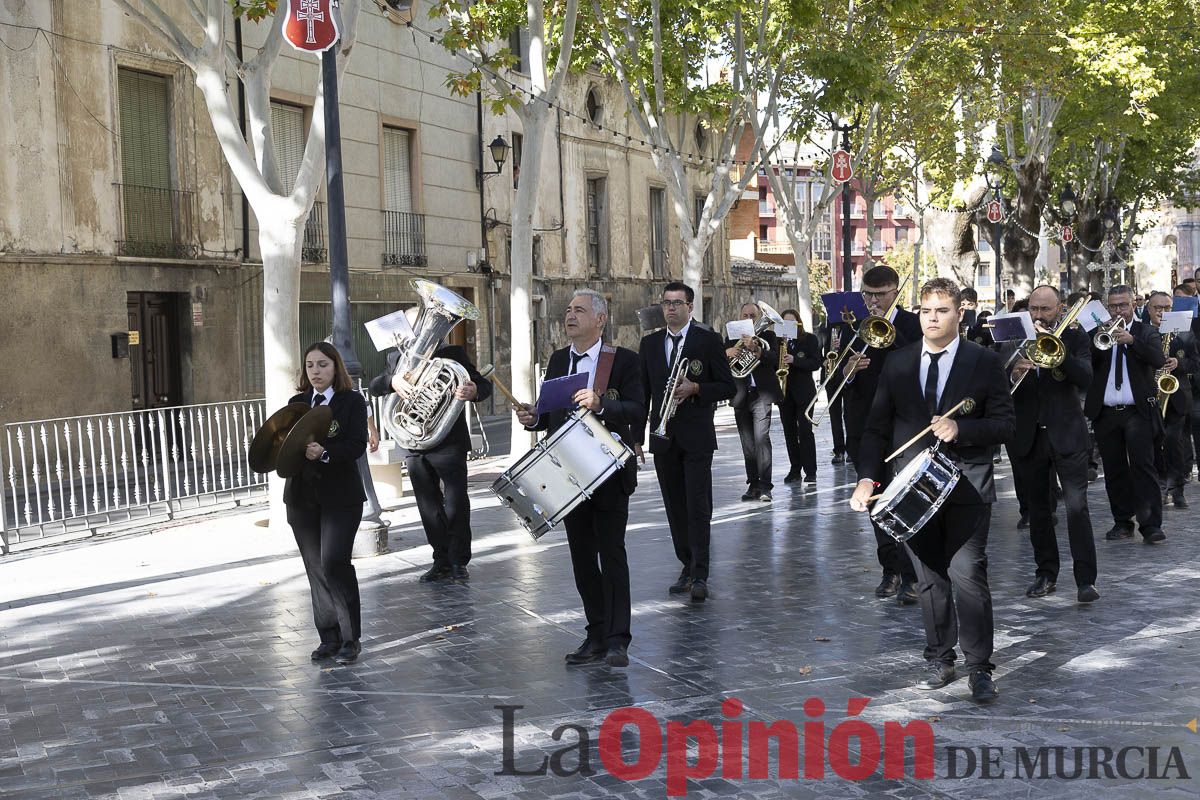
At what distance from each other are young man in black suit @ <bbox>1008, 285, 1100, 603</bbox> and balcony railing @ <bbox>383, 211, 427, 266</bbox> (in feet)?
58.4

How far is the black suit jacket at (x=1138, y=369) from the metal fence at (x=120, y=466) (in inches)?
315

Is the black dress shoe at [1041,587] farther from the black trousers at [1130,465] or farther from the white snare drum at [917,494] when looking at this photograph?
the white snare drum at [917,494]

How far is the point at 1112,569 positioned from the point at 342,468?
5.22m

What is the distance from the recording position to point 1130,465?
10.5 meters

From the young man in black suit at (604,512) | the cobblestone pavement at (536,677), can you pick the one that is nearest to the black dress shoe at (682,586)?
the cobblestone pavement at (536,677)

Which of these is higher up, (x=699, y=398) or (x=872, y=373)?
(x=872, y=373)

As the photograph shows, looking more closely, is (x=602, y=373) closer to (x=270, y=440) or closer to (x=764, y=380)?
(x=270, y=440)

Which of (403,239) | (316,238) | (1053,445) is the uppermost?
(403,239)

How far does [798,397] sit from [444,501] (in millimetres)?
6109

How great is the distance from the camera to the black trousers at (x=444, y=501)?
369 inches

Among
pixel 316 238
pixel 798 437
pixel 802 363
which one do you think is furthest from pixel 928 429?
pixel 316 238

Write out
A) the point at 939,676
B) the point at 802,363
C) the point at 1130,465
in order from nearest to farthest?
the point at 939,676, the point at 1130,465, the point at 802,363

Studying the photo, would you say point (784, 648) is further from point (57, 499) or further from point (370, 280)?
point (370, 280)

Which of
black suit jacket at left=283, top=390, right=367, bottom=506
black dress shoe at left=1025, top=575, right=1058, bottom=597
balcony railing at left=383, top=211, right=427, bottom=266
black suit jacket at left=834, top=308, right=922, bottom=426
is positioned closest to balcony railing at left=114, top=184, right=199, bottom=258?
balcony railing at left=383, top=211, right=427, bottom=266
